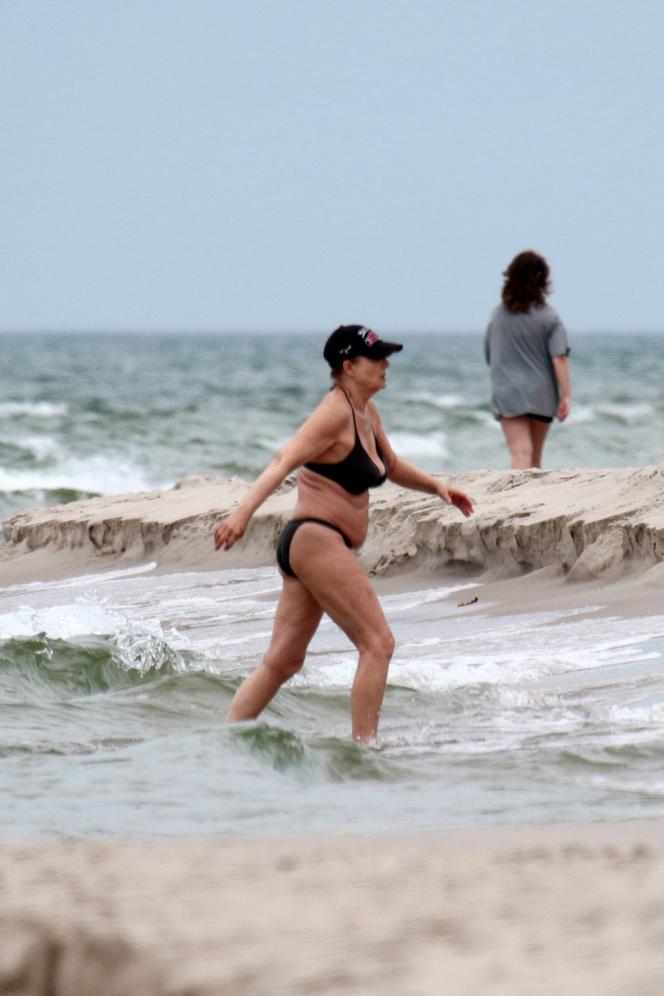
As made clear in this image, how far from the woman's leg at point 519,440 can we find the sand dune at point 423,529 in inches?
19.6

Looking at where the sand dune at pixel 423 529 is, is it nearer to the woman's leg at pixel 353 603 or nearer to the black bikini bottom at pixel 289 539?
the woman's leg at pixel 353 603

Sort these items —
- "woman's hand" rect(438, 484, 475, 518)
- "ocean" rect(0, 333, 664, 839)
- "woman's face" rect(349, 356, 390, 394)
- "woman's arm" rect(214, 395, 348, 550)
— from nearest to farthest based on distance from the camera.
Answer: "ocean" rect(0, 333, 664, 839), "woman's arm" rect(214, 395, 348, 550), "woman's face" rect(349, 356, 390, 394), "woman's hand" rect(438, 484, 475, 518)

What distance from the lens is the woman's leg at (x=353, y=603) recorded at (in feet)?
16.3

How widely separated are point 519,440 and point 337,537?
5.57 metres

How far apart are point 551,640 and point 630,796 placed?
98.9 inches

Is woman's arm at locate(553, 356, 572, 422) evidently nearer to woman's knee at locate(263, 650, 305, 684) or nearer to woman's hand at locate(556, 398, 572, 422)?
woman's hand at locate(556, 398, 572, 422)

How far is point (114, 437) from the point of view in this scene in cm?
2467

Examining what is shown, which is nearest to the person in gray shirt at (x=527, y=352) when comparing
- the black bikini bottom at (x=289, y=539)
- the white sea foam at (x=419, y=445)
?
the black bikini bottom at (x=289, y=539)

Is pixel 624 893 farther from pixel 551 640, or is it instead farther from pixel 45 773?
pixel 551 640

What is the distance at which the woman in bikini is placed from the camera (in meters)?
4.97

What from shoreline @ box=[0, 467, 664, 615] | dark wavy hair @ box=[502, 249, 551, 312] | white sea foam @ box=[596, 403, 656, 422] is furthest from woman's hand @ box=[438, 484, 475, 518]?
white sea foam @ box=[596, 403, 656, 422]

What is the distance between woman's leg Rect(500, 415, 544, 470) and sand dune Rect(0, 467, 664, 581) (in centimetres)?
50

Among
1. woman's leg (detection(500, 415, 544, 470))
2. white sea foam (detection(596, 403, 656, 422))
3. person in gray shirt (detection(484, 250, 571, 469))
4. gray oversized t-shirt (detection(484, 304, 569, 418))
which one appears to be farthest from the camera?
white sea foam (detection(596, 403, 656, 422))

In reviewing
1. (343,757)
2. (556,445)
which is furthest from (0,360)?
(343,757)
